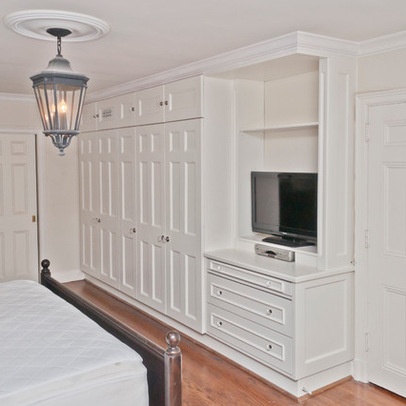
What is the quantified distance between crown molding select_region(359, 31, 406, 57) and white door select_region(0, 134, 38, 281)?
3993 millimetres

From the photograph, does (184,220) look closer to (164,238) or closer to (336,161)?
(164,238)

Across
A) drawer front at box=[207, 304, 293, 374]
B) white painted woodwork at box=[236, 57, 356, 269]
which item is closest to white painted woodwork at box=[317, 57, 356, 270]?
white painted woodwork at box=[236, 57, 356, 269]

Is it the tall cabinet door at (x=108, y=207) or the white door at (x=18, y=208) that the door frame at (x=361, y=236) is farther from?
the white door at (x=18, y=208)

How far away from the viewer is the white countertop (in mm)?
3092

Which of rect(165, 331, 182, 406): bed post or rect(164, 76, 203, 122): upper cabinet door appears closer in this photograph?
rect(165, 331, 182, 406): bed post

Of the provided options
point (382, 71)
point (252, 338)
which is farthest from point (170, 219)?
point (382, 71)

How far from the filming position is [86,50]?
3248mm

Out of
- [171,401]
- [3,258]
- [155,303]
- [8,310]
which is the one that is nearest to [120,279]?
[155,303]

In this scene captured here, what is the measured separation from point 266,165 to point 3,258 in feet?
11.2

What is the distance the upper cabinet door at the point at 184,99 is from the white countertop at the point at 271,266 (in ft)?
3.72

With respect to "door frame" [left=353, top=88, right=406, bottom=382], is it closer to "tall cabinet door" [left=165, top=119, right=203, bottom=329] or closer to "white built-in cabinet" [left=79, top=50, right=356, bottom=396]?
"white built-in cabinet" [left=79, top=50, right=356, bottom=396]

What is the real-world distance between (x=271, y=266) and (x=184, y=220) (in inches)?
40.8

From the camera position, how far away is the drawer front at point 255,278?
3.10m

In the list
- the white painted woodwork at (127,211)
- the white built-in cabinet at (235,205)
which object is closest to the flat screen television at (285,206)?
the white built-in cabinet at (235,205)
